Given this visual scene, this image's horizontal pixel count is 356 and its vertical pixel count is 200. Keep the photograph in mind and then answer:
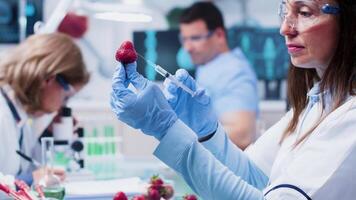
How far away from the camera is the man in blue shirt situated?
3.96 meters

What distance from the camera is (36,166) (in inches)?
108

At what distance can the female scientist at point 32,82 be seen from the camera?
282 centimetres

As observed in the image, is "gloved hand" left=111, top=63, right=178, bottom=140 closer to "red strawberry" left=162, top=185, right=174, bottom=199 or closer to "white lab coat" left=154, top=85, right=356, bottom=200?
"white lab coat" left=154, top=85, right=356, bottom=200

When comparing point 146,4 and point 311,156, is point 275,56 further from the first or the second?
point 311,156

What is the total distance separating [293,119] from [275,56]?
313 cm

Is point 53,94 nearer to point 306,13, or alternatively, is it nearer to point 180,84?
point 180,84

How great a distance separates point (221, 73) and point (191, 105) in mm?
2199

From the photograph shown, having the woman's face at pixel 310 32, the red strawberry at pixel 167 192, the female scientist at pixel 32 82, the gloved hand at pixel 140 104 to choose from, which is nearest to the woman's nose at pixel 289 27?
the woman's face at pixel 310 32

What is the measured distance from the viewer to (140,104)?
59.8 inches

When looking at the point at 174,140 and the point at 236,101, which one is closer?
the point at 174,140

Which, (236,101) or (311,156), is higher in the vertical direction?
(311,156)

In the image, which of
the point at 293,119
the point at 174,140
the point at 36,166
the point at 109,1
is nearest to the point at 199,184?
the point at 174,140

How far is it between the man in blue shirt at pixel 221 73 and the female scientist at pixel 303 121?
6.69ft

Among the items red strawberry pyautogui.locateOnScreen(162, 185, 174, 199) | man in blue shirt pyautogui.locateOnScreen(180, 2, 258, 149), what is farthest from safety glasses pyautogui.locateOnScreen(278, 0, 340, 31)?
man in blue shirt pyautogui.locateOnScreen(180, 2, 258, 149)
